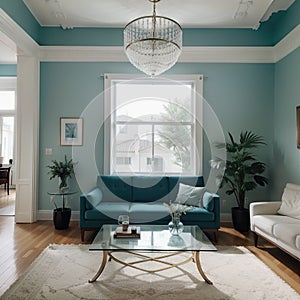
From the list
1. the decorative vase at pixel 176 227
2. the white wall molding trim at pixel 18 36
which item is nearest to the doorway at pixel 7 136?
the white wall molding trim at pixel 18 36

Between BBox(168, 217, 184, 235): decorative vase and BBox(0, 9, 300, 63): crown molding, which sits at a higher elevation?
BBox(0, 9, 300, 63): crown molding

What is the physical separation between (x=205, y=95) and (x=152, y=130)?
1.13 metres

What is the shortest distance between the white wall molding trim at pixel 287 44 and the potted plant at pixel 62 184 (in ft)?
13.1

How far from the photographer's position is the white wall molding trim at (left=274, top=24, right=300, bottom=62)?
4762 mm

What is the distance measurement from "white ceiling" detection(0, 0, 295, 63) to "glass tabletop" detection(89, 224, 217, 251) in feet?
10.5

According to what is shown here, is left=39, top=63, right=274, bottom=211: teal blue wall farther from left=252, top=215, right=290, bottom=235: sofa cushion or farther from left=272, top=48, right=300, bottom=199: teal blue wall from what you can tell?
left=252, top=215, right=290, bottom=235: sofa cushion

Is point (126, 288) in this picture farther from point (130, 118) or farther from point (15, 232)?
point (130, 118)

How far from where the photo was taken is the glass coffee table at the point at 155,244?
296cm

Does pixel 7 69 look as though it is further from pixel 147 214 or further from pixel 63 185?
pixel 147 214

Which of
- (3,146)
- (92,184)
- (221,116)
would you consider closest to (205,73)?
(221,116)

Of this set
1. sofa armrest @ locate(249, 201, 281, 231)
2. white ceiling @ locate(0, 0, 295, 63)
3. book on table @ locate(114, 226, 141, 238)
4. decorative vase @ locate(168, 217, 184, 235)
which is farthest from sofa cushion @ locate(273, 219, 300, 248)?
white ceiling @ locate(0, 0, 295, 63)

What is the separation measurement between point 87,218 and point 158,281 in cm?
171

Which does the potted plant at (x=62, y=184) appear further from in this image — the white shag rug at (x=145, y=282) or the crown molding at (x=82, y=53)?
the crown molding at (x=82, y=53)

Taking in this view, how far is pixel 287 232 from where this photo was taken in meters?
3.38
